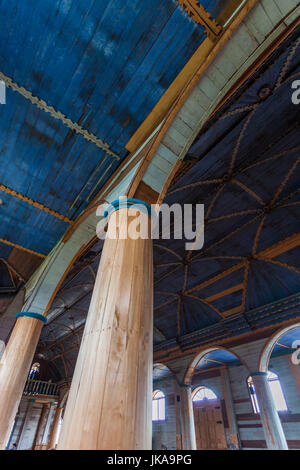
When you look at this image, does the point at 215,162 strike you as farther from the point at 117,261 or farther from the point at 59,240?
the point at 117,261

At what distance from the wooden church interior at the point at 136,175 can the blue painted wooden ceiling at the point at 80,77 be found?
0.06 feet

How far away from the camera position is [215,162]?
20.2 feet

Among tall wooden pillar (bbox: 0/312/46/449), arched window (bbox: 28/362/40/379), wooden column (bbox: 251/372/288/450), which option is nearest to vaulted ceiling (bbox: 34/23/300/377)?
wooden column (bbox: 251/372/288/450)

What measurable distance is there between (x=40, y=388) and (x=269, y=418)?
16.8m

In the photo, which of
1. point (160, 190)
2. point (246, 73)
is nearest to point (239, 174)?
point (246, 73)

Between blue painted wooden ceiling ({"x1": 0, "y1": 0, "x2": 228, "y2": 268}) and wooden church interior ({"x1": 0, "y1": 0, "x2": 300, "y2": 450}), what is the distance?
0.06 feet

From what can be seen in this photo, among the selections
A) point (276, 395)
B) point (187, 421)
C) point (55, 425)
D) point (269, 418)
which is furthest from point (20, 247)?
point (55, 425)

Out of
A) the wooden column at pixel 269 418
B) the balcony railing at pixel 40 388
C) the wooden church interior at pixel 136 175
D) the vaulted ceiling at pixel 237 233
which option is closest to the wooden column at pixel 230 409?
the wooden church interior at pixel 136 175

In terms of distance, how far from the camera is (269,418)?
781 cm

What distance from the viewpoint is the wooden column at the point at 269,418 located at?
750 centimetres

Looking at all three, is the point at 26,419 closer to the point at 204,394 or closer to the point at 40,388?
the point at 40,388

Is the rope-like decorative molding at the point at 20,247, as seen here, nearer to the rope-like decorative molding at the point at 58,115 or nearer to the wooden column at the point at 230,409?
the rope-like decorative molding at the point at 58,115
